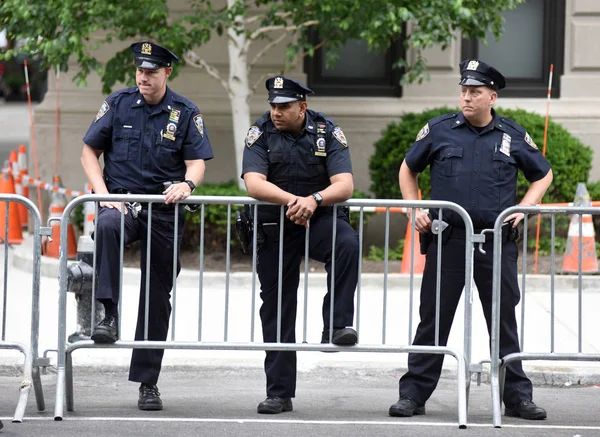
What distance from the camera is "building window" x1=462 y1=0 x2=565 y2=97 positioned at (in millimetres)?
14078

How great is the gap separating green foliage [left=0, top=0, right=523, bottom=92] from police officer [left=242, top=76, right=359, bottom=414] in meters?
4.28

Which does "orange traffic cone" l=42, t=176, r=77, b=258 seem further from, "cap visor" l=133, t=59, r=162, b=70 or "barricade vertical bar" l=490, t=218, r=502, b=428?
"barricade vertical bar" l=490, t=218, r=502, b=428

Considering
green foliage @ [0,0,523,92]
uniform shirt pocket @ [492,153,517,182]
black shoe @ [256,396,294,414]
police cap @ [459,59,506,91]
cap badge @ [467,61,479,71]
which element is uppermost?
green foliage @ [0,0,523,92]

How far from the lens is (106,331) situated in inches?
265

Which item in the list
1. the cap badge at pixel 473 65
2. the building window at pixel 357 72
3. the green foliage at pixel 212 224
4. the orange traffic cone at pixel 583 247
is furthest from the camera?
the building window at pixel 357 72

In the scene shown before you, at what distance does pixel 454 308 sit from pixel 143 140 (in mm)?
2071

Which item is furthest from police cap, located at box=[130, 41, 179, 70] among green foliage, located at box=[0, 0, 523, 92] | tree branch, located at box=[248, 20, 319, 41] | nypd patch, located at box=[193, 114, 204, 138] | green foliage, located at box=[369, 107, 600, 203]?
green foliage, located at box=[369, 107, 600, 203]

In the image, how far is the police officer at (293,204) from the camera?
268 inches

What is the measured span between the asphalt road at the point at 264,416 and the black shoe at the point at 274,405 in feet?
0.15

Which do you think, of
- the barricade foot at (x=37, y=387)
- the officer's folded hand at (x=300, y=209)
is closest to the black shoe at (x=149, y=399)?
the barricade foot at (x=37, y=387)

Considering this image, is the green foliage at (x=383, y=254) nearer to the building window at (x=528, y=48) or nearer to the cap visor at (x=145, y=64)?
the building window at (x=528, y=48)

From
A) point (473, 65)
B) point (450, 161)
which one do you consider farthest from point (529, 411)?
point (473, 65)

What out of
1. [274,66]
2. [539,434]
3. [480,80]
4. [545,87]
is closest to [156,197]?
[480,80]

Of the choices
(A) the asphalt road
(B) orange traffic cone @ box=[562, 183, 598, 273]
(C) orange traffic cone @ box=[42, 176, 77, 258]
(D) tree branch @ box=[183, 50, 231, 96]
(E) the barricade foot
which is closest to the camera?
(A) the asphalt road
